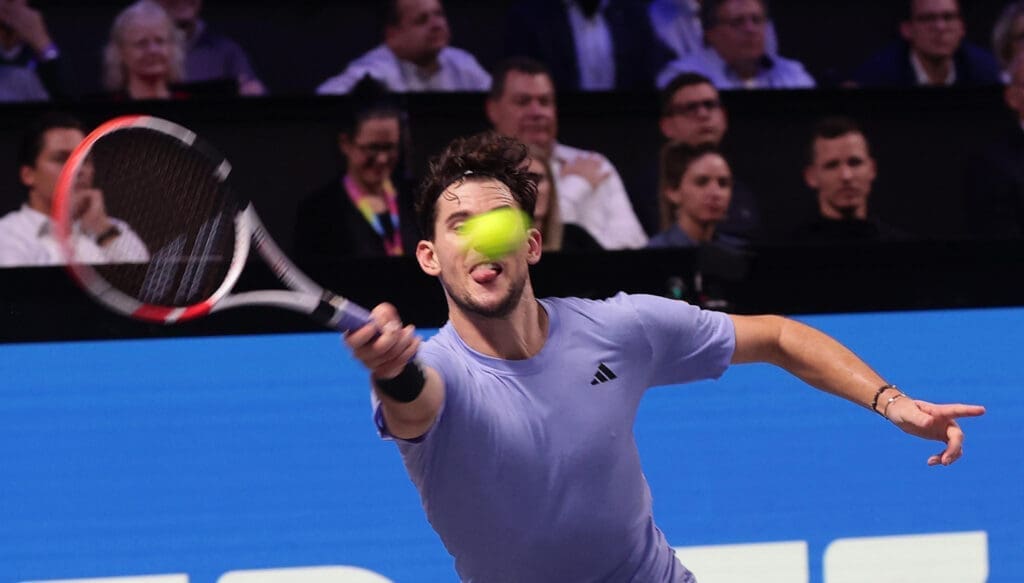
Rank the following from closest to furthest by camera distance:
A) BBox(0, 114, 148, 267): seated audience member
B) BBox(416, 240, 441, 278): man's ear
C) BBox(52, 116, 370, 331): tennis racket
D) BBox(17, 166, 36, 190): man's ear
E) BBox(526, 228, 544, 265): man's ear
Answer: BBox(52, 116, 370, 331): tennis racket
BBox(416, 240, 441, 278): man's ear
BBox(526, 228, 544, 265): man's ear
BBox(0, 114, 148, 267): seated audience member
BBox(17, 166, 36, 190): man's ear

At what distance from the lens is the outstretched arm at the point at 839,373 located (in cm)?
286

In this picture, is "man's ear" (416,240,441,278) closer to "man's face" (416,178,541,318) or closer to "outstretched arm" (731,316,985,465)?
"man's face" (416,178,541,318)

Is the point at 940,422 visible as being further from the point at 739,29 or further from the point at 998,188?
the point at 739,29

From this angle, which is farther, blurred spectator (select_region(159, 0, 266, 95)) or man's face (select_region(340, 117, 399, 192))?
blurred spectator (select_region(159, 0, 266, 95))

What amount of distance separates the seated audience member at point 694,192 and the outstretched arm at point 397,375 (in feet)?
8.36

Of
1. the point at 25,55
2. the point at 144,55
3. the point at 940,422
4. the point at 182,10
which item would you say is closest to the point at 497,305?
the point at 940,422

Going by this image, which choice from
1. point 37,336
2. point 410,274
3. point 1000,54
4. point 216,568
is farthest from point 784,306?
point 1000,54

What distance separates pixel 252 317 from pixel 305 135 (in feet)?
4.86

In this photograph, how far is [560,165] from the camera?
5523mm

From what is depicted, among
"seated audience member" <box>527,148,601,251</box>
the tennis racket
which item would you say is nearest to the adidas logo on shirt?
the tennis racket

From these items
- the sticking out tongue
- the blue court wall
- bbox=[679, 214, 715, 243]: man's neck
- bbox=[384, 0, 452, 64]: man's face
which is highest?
bbox=[384, 0, 452, 64]: man's face

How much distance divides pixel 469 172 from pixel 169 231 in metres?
0.85

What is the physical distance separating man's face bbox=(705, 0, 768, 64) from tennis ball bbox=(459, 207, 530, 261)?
380cm

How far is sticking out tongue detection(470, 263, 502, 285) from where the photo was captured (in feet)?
9.21
